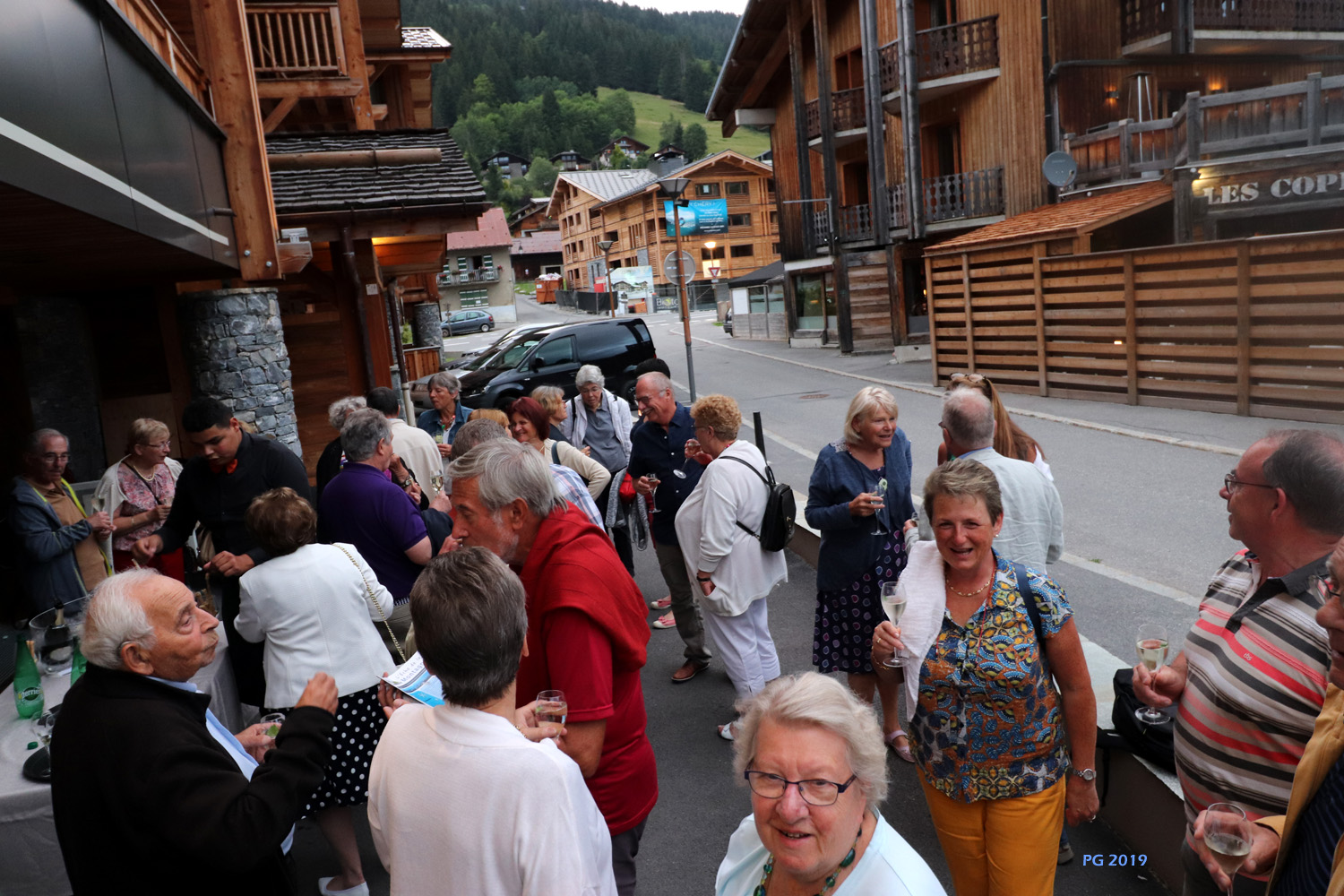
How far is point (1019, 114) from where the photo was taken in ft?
71.4

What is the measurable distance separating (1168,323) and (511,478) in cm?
1292

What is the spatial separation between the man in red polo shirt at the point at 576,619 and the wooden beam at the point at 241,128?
6.45 meters

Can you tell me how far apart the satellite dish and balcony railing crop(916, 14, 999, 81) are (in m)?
4.55

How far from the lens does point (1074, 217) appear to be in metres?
16.2

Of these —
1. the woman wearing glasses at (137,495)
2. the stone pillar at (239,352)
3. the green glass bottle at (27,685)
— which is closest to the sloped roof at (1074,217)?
the stone pillar at (239,352)

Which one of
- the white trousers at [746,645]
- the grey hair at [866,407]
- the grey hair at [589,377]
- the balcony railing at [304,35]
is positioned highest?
the balcony railing at [304,35]

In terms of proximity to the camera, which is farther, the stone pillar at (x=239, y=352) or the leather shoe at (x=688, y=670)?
the stone pillar at (x=239, y=352)

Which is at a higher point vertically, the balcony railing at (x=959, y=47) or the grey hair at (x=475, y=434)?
the balcony railing at (x=959, y=47)

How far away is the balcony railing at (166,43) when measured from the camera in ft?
17.3

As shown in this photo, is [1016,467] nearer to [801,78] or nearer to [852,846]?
[852,846]

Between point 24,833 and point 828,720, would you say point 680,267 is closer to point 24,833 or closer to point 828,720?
point 24,833

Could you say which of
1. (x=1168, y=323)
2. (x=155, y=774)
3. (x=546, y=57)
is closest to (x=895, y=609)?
(x=155, y=774)

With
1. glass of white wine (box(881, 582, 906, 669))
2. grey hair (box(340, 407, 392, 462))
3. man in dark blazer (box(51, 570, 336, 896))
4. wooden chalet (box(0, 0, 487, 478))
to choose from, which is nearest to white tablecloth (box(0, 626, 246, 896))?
man in dark blazer (box(51, 570, 336, 896))

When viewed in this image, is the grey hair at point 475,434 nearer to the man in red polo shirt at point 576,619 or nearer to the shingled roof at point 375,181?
the man in red polo shirt at point 576,619
